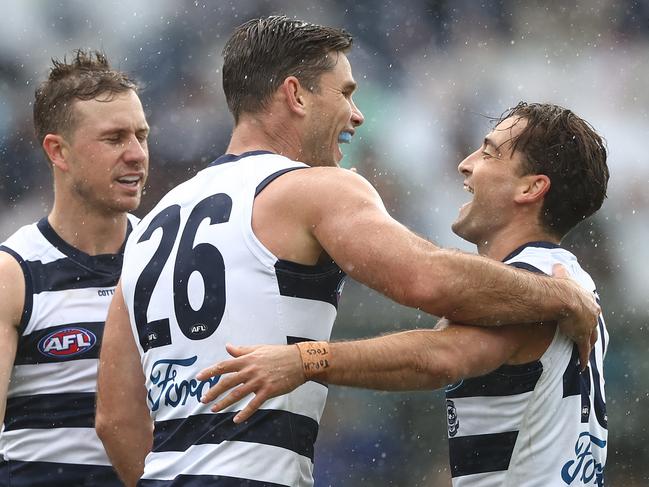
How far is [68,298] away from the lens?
4125mm

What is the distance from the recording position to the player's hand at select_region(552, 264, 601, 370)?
306 centimetres

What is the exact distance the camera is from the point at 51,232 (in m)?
4.29

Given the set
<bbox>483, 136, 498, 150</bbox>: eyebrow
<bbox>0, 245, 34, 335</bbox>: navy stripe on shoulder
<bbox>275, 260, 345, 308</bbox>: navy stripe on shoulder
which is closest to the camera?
<bbox>275, 260, 345, 308</bbox>: navy stripe on shoulder

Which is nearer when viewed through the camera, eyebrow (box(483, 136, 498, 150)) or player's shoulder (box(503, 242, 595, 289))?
player's shoulder (box(503, 242, 595, 289))

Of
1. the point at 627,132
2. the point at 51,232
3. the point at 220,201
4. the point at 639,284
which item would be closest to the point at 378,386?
the point at 220,201

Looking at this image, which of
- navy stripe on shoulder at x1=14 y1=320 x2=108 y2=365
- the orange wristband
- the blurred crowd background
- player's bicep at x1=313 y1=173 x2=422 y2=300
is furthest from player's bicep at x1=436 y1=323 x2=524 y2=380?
the blurred crowd background

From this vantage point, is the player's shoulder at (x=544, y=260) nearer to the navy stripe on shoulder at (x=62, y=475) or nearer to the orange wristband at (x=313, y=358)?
the orange wristband at (x=313, y=358)

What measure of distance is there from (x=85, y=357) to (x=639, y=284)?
5222 millimetres

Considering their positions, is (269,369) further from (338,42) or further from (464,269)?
(338,42)

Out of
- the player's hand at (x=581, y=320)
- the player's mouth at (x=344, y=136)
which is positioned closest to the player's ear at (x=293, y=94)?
the player's mouth at (x=344, y=136)

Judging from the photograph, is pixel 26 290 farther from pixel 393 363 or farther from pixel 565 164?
pixel 565 164

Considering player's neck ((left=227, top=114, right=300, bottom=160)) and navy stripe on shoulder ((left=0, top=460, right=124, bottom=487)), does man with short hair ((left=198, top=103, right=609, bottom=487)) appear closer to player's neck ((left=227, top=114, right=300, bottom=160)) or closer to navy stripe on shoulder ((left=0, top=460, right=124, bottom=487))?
player's neck ((left=227, top=114, right=300, bottom=160))

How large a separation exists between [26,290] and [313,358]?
68.5 inches

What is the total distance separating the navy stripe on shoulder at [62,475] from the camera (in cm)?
405
